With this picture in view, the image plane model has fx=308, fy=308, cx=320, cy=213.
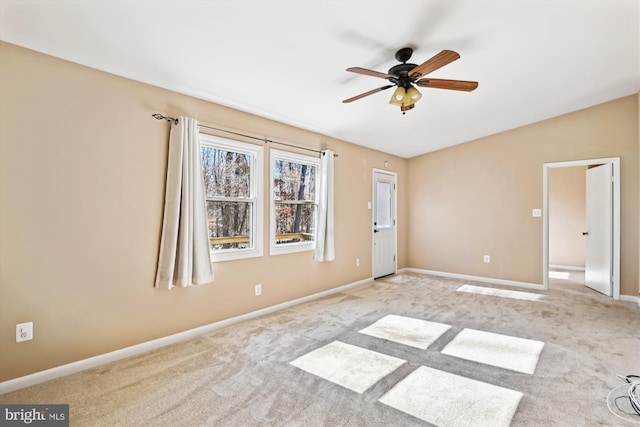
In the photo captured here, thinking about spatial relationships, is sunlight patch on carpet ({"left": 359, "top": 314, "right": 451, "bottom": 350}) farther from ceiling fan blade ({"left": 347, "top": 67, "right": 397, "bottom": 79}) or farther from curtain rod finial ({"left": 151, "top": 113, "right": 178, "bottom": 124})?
curtain rod finial ({"left": 151, "top": 113, "right": 178, "bottom": 124})

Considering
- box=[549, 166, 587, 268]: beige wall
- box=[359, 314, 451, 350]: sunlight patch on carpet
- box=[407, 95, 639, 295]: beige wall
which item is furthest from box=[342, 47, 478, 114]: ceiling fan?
box=[549, 166, 587, 268]: beige wall

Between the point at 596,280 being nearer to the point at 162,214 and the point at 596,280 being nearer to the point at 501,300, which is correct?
the point at 501,300

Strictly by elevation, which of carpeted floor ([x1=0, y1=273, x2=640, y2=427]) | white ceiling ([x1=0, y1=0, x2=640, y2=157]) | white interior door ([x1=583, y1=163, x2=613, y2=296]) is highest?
white ceiling ([x1=0, y1=0, x2=640, y2=157])

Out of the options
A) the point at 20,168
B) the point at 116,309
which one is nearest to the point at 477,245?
the point at 116,309

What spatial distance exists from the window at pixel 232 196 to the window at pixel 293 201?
258mm

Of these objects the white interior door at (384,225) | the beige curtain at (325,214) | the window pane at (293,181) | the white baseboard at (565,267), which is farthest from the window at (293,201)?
the white baseboard at (565,267)

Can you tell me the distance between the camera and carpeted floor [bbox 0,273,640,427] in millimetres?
1905

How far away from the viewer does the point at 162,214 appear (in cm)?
292

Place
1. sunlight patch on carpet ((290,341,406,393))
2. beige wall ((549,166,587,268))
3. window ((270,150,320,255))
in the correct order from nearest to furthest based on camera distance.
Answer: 1. sunlight patch on carpet ((290,341,406,393))
2. window ((270,150,320,255))
3. beige wall ((549,166,587,268))

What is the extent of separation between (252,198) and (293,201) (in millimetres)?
688

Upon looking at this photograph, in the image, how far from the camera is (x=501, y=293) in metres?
4.77

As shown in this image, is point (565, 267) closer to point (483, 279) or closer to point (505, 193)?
point (483, 279)

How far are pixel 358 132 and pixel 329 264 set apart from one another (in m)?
2.08

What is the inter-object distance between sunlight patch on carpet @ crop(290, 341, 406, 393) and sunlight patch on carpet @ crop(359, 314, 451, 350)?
40 cm
